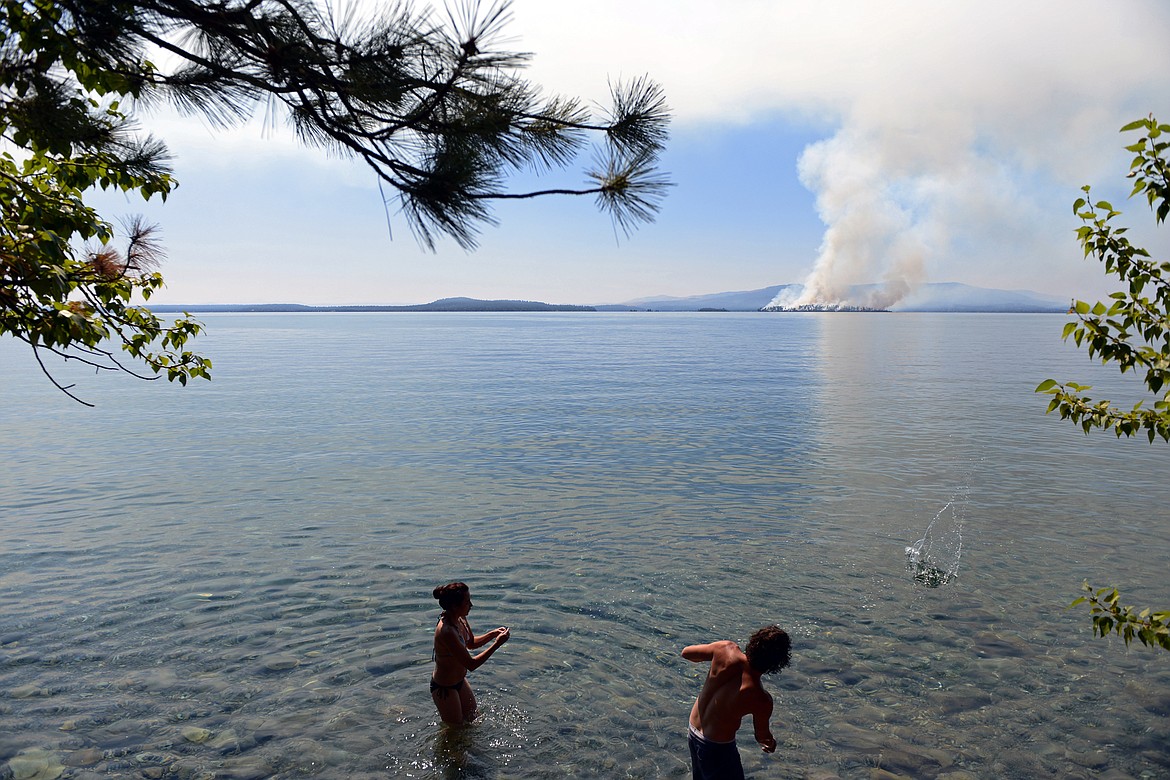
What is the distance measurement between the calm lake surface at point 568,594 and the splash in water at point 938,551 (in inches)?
4.8

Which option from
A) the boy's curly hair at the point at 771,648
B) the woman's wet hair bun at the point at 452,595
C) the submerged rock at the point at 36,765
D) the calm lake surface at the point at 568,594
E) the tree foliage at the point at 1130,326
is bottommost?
the calm lake surface at the point at 568,594

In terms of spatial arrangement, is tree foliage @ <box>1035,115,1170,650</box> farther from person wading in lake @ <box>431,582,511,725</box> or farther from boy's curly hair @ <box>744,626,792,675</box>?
person wading in lake @ <box>431,582,511,725</box>

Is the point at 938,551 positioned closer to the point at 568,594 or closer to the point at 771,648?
the point at 568,594

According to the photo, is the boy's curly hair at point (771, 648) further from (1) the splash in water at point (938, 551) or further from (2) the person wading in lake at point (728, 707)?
(1) the splash in water at point (938, 551)

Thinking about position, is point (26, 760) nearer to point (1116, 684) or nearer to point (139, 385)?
point (1116, 684)

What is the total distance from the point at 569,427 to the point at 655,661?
21888 mm

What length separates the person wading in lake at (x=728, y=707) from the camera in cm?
623

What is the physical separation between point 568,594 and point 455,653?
5.17 metres

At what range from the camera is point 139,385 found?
5216cm

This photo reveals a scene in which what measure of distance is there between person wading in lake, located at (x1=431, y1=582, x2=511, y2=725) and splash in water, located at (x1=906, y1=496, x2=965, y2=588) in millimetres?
8829

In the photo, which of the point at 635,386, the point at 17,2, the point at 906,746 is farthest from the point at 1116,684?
the point at 635,386

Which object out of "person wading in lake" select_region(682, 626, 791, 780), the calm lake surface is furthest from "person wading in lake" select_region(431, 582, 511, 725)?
"person wading in lake" select_region(682, 626, 791, 780)

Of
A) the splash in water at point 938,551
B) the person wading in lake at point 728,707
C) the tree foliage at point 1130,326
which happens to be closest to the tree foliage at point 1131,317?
the tree foliage at point 1130,326

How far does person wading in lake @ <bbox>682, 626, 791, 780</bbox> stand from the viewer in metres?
6.23
